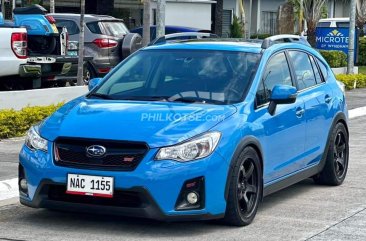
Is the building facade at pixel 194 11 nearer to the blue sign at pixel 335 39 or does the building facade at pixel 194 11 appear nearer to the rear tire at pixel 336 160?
the blue sign at pixel 335 39

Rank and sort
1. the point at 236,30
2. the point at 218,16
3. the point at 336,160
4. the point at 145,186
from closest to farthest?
the point at 145,186 < the point at 336,160 < the point at 236,30 < the point at 218,16

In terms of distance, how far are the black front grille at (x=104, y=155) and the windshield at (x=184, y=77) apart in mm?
987

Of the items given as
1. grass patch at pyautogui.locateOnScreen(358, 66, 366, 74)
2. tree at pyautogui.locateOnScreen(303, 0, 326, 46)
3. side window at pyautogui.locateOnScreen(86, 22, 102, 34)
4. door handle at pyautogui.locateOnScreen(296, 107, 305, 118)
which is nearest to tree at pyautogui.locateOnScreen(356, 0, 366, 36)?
grass patch at pyautogui.locateOnScreen(358, 66, 366, 74)

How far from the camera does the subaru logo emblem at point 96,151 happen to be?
7059mm

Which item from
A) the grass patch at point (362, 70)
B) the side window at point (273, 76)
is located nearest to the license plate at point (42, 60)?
the side window at point (273, 76)

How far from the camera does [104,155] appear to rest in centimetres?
705

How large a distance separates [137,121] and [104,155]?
42 cm

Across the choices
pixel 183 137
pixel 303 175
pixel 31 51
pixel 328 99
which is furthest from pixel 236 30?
pixel 183 137

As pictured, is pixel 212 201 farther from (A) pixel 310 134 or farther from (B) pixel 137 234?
(A) pixel 310 134

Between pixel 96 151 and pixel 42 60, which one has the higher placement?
pixel 42 60

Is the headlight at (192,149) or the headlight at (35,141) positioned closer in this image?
the headlight at (192,149)

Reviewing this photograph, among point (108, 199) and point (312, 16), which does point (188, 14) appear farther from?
point (108, 199)

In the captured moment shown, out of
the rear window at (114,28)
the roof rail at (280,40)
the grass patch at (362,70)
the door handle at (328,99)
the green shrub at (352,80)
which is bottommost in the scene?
the grass patch at (362,70)

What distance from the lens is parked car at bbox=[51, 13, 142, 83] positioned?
67.7 feet
